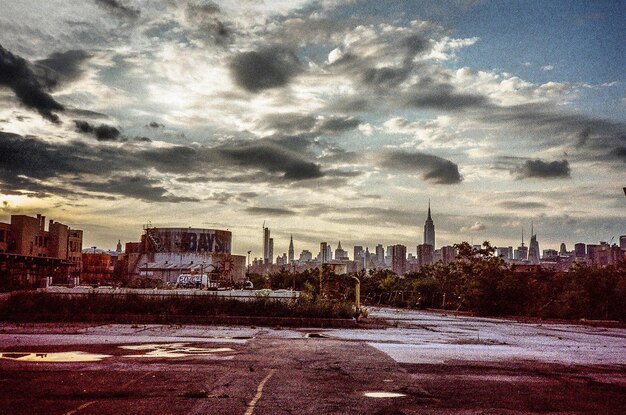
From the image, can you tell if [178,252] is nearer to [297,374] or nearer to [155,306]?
[155,306]

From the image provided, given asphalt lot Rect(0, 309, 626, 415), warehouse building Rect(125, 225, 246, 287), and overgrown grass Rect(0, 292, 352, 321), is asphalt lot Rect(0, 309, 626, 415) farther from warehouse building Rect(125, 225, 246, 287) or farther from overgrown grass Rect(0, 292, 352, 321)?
warehouse building Rect(125, 225, 246, 287)

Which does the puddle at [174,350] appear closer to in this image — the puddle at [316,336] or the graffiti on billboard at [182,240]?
the puddle at [316,336]

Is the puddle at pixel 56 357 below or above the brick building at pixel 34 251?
below

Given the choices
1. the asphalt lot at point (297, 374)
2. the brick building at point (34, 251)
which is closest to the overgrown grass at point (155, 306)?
the asphalt lot at point (297, 374)

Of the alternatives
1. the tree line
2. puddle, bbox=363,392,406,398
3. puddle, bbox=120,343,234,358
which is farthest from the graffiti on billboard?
puddle, bbox=363,392,406,398

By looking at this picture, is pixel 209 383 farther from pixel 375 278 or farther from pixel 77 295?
pixel 375 278
